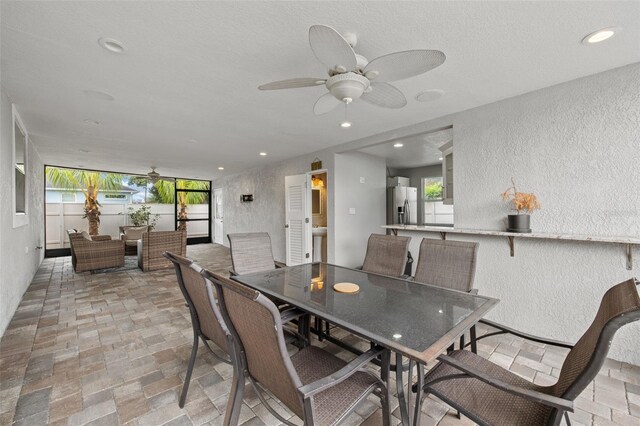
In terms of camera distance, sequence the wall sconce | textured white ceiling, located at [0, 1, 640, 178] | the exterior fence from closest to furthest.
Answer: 1. textured white ceiling, located at [0, 1, 640, 178]
2. the wall sconce
3. the exterior fence

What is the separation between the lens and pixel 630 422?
1.56 meters

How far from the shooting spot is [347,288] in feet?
6.08

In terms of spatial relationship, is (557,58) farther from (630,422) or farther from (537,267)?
(630,422)

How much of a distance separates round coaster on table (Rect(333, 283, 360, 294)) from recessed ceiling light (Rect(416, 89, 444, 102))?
201 centimetres

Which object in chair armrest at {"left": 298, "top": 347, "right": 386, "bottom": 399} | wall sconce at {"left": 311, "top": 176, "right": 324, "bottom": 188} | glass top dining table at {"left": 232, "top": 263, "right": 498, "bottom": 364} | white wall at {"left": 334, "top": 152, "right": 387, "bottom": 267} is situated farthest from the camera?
wall sconce at {"left": 311, "top": 176, "right": 324, "bottom": 188}

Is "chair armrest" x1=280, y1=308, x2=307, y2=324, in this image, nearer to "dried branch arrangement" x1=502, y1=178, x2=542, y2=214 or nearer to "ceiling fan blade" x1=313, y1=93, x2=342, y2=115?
"ceiling fan blade" x1=313, y1=93, x2=342, y2=115

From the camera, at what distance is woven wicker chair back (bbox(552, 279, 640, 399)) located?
819 millimetres

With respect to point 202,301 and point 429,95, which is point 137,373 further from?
point 429,95

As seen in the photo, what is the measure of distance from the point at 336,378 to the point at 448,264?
1570mm

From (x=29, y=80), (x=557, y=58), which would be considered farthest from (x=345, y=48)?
(x=29, y=80)

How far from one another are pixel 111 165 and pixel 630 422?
9.16m

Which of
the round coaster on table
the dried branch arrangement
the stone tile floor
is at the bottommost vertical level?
the stone tile floor

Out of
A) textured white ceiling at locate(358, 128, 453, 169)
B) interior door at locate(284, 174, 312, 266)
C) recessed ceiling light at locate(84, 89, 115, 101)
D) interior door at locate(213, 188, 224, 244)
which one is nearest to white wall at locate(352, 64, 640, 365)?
textured white ceiling at locate(358, 128, 453, 169)

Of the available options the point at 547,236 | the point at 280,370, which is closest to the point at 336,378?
the point at 280,370
